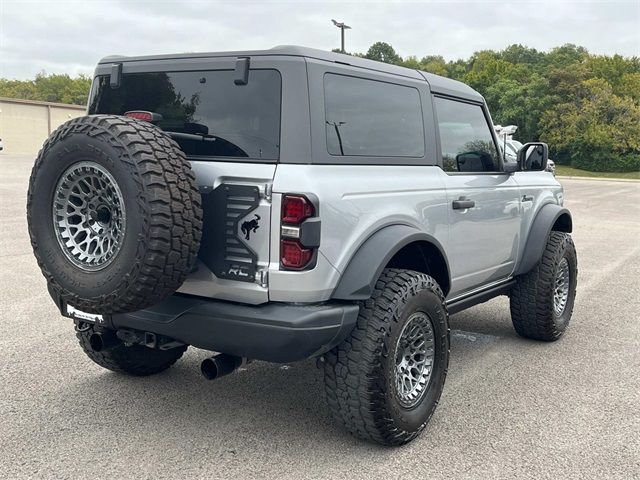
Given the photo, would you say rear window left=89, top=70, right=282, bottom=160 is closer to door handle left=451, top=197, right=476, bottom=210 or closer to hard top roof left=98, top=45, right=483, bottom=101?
hard top roof left=98, top=45, right=483, bottom=101

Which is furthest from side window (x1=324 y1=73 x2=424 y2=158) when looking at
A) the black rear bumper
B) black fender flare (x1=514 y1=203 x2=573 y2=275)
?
black fender flare (x1=514 y1=203 x2=573 y2=275)

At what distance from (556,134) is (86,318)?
5353 cm

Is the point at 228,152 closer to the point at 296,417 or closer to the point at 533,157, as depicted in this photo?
the point at 296,417

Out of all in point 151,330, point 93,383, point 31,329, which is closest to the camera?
point 151,330

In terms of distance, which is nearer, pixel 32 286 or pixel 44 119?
pixel 32 286

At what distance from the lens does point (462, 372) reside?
4465 mm

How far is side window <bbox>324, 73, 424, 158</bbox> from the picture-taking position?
3178mm

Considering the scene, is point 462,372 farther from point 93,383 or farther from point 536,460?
point 93,383

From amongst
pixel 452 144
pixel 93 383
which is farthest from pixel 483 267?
pixel 93 383

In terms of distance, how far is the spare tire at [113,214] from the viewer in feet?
8.75

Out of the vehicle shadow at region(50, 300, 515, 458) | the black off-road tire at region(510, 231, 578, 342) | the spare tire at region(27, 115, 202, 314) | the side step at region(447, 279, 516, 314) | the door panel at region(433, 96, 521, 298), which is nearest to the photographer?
the spare tire at region(27, 115, 202, 314)

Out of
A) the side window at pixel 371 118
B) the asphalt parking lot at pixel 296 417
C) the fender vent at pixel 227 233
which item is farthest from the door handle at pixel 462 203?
the fender vent at pixel 227 233

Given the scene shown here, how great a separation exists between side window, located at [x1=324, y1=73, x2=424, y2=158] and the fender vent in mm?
514

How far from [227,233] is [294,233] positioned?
34 cm
